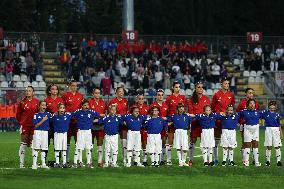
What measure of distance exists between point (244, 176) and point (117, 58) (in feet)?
87.4

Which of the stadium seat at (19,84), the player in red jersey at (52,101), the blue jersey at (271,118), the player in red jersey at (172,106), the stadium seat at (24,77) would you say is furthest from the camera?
the stadium seat at (24,77)

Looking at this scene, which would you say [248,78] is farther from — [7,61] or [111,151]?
[111,151]

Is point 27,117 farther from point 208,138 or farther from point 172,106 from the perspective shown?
point 208,138

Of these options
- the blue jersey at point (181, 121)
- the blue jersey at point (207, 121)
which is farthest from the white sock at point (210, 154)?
the blue jersey at point (181, 121)

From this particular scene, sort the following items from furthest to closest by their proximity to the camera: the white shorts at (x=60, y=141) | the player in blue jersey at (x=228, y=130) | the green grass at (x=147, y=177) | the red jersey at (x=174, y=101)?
the red jersey at (x=174, y=101) → the player in blue jersey at (x=228, y=130) → the white shorts at (x=60, y=141) → the green grass at (x=147, y=177)

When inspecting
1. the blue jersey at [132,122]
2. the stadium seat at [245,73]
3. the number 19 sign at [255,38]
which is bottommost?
the blue jersey at [132,122]

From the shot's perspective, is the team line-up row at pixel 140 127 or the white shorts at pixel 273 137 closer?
the team line-up row at pixel 140 127

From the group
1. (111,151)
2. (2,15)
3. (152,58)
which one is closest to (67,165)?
(111,151)

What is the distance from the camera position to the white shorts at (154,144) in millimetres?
25000

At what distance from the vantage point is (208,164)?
25.4 m

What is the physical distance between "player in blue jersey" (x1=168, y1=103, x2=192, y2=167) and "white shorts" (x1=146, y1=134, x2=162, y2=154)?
48cm

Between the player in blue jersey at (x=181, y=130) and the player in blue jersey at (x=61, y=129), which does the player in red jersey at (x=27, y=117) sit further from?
the player in blue jersey at (x=181, y=130)

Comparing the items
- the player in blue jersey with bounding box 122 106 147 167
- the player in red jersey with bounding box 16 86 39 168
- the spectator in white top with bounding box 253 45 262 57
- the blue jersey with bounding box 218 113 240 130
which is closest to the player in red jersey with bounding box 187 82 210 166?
the blue jersey with bounding box 218 113 240 130

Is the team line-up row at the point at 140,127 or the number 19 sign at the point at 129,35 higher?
the number 19 sign at the point at 129,35
